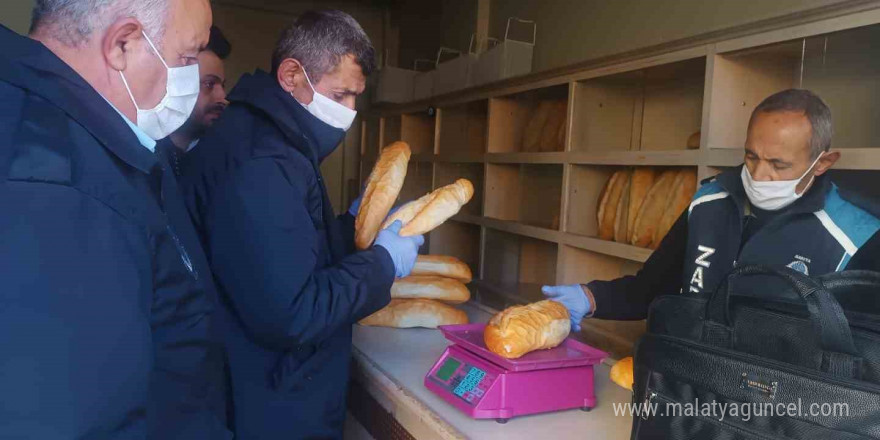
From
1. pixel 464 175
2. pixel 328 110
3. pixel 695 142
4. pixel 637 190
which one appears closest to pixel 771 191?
pixel 695 142

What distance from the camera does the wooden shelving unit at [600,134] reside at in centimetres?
169

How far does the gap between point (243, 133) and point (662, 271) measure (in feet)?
4.27

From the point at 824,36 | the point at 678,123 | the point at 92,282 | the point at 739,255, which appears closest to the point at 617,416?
the point at 739,255

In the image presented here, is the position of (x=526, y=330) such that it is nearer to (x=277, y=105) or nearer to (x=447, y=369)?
(x=447, y=369)

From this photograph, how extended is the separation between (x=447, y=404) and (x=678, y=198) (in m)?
1.17

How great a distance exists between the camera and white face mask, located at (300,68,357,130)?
157 cm

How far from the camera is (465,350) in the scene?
150 centimetres

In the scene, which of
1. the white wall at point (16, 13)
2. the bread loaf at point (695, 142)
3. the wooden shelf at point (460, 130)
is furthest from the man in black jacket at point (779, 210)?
the white wall at point (16, 13)

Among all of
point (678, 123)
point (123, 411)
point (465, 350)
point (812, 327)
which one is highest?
point (678, 123)

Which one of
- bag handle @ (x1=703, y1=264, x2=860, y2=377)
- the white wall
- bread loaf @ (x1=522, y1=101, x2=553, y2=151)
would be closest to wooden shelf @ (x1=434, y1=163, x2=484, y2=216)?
bread loaf @ (x1=522, y1=101, x2=553, y2=151)

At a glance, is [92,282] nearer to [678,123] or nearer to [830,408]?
[830,408]

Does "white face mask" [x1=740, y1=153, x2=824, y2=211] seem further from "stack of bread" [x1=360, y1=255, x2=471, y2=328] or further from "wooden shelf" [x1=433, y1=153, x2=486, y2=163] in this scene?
"wooden shelf" [x1=433, y1=153, x2=486, y2=163]

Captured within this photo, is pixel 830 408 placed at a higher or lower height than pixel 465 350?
higher

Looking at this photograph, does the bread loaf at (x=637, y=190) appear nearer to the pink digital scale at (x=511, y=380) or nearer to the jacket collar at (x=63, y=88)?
the pink digital scale at (x=511, y=380)
